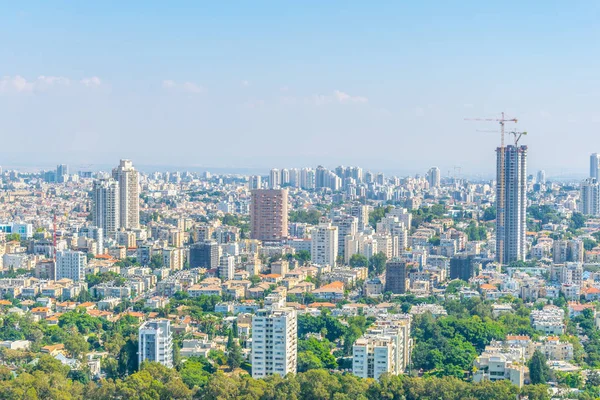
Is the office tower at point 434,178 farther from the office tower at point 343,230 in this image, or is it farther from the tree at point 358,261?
the tree at point 358,261

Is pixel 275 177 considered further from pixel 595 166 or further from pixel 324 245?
pixel 324 245

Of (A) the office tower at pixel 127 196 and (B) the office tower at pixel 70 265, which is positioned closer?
(B) the office tower at pixel 70 265

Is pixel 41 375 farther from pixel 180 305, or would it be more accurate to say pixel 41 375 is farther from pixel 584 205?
pixel 584 205

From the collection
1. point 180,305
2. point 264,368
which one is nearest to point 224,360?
point 264,368

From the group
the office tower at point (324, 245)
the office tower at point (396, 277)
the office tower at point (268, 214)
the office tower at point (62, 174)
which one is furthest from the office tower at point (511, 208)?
the office tower at point (62, 174)

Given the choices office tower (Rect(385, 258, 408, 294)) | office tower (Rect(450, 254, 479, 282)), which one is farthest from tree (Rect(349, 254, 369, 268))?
office tower (Rect(385, 258, 408, 294))

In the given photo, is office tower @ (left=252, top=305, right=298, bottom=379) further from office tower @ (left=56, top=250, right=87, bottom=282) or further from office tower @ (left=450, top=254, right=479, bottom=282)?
office tower @ (left=450, top=254, right=479, bottom=282)

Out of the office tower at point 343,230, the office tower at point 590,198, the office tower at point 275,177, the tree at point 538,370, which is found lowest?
the tree at point 538,370
